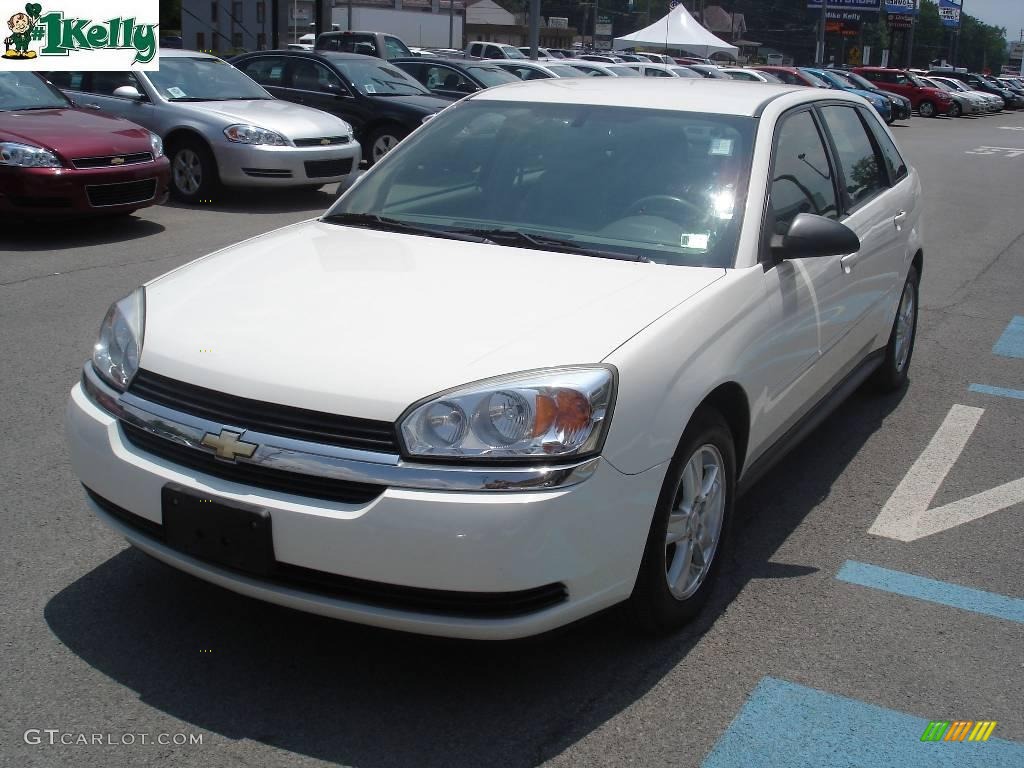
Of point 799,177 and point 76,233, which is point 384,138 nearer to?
point 76,233

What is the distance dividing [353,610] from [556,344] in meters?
0.87

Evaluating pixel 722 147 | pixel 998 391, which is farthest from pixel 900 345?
pixel 722 147

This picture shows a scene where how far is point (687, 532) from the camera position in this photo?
3.40 meters

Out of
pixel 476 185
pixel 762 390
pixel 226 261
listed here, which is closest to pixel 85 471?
pixel 226 261

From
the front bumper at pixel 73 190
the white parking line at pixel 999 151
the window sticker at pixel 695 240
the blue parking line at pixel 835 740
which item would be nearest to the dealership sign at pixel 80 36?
the front bumper at pixel 73 190

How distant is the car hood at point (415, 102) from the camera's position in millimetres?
14133

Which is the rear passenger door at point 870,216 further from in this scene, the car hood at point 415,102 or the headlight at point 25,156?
the car hood at point 415,102

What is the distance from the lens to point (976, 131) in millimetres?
35062

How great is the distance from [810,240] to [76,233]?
7.94 meters

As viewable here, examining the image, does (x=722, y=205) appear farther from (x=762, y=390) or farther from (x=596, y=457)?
(x=596, y=457)

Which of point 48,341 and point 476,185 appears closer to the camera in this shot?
point 476,185

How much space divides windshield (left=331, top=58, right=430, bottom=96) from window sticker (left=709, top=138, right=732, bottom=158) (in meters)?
11.1

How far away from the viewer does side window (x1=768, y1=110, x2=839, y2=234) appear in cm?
413

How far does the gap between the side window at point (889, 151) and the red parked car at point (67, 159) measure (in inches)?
254
